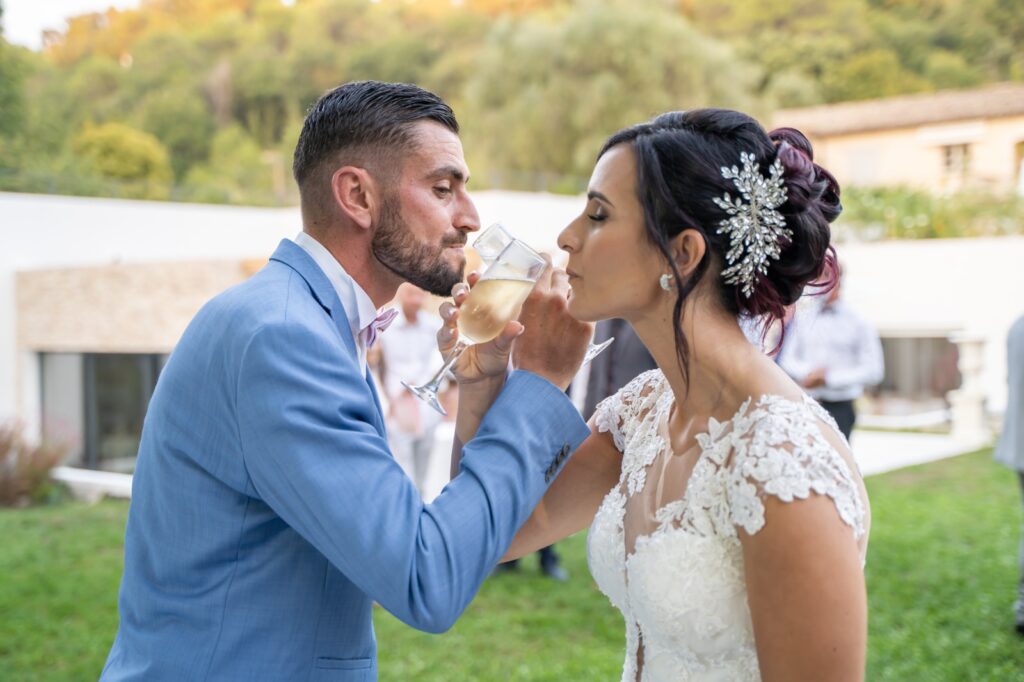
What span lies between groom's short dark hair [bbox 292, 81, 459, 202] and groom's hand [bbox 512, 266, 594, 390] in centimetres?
43

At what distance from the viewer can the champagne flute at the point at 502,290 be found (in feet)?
6.64

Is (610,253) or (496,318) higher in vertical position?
(610,253)

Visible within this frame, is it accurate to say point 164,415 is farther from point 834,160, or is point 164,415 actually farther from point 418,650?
point 834,160

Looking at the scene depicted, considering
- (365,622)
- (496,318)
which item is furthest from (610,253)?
(365,622)

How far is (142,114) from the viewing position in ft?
151

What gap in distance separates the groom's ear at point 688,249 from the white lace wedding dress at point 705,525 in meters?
0.30

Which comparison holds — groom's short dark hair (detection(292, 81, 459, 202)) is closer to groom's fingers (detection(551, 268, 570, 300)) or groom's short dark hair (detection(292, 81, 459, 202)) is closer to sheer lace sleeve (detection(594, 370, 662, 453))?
groom's fingers (detection(551, 268, 570, 300))

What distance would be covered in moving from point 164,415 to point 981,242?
19.4m

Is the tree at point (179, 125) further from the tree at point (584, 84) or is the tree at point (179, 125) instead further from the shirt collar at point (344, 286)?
the shirt collar at point (344, 286)

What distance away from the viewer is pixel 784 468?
1.78 metres

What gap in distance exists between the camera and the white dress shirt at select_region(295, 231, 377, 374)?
79.7 inches

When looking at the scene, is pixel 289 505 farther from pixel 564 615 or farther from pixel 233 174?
pixel 233 174

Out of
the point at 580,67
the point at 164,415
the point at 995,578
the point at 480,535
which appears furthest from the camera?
the point at 580,67

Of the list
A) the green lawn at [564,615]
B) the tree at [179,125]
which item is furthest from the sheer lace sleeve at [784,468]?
the tree at [179,125]
